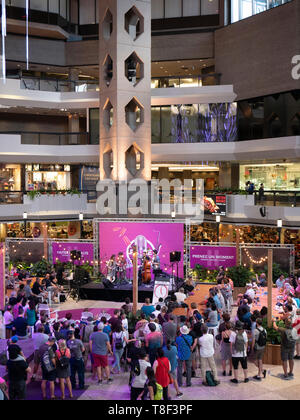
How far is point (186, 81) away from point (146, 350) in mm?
24698

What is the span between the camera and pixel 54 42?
35.3m

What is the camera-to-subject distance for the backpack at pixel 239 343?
437 inches

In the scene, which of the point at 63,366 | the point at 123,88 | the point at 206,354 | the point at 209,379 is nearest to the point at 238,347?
the point at 206,354

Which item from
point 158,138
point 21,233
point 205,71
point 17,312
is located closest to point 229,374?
point 17,312

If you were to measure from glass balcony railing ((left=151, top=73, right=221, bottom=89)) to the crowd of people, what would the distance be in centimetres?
2193

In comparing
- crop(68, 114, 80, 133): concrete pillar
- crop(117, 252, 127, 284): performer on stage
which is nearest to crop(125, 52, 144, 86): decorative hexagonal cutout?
crop(68, 114, 80, 133): concrete pillar

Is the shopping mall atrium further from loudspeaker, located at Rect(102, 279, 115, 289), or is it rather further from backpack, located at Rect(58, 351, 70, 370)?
backpack, located at Rect(58, 351, 70, 370)

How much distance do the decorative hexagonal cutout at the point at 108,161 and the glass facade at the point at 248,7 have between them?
40.4 ft

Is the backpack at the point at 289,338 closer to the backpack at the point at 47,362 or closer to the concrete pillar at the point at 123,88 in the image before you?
the backpack at the point at 47,362

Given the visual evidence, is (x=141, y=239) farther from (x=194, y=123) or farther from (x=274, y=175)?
(x=274, y=175)

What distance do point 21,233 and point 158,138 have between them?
10936mm

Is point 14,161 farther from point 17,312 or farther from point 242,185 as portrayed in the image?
point 17,312

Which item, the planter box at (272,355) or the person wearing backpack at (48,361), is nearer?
the person wearing backpack at (48,361)

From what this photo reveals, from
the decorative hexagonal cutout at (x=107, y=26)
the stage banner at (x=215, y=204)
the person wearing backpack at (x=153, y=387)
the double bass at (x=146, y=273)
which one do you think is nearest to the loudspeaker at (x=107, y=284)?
the double bass at (x=146, y=273)
